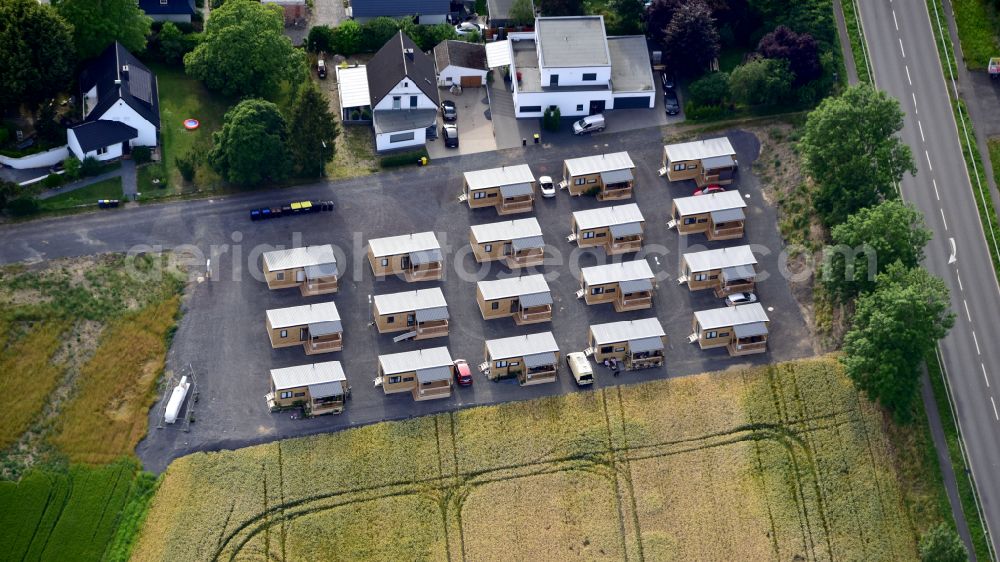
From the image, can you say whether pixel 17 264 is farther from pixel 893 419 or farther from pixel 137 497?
pixel 893 419

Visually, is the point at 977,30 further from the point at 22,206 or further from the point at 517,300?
the point at 22,206

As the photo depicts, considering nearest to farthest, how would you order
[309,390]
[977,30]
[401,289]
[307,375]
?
1. [309,390]
2. [307,375]
3. [401,289]
4. [977,30]

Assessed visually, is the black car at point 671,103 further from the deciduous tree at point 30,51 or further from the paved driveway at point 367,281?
the deciduous tree at point 30,51

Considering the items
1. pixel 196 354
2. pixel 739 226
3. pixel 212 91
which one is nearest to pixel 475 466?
pixel 196 354

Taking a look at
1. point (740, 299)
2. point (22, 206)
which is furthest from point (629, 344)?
point (22, 206)

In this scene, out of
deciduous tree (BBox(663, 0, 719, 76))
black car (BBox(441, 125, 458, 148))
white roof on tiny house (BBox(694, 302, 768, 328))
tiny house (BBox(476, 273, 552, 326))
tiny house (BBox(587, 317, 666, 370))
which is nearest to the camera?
tiny house (BBox(587, 317, 666, 370))

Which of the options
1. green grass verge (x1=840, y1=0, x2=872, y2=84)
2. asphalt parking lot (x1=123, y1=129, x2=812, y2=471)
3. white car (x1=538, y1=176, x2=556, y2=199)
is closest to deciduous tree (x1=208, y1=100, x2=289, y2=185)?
asphalt parking lot (x1=123, y1=129, x2=812, y2=471)

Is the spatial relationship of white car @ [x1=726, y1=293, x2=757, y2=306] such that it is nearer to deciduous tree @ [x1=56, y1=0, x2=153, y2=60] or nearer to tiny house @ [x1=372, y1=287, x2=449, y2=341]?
tiny house @ [x1=372, y1=287, x2=449, y2=341]
